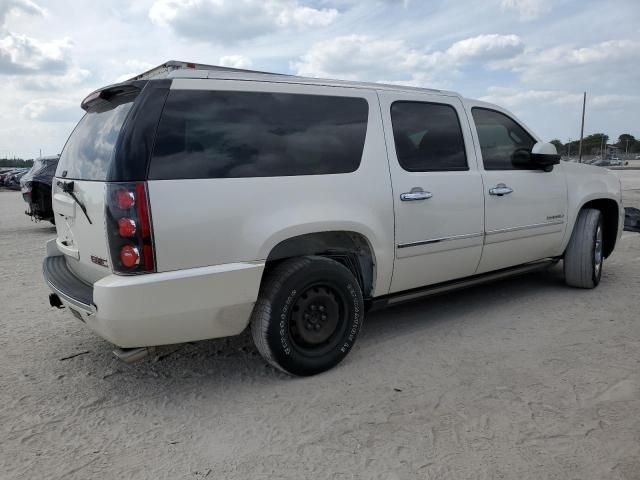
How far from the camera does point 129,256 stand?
2730 millimetres

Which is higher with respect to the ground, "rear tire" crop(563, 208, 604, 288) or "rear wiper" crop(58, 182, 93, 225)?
"rear wiper" crop(58, 182, 93, 225)

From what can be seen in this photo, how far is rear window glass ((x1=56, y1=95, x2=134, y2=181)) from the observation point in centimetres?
296

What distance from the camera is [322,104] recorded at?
3455 mm

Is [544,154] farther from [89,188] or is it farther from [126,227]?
[89,188]

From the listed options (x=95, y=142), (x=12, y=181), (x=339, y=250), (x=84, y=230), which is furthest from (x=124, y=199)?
(x=12, y=181)

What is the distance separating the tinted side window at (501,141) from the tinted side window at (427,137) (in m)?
0.30

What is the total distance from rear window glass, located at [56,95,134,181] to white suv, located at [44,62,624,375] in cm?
2

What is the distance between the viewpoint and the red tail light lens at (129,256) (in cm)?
272

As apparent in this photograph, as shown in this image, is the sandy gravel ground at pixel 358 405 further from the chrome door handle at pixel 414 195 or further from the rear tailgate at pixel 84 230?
the chrome door handle at pixel 414 195

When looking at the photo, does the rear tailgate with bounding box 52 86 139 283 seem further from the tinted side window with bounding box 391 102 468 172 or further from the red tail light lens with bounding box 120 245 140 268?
the tinted side window with bounding box 391 102 468 172

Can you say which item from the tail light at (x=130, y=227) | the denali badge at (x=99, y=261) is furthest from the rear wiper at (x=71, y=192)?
the tail light at (x=130, y=227)

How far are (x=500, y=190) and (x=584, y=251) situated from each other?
148 centimetres

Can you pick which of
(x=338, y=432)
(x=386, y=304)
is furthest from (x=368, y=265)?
(x=338, y=432)

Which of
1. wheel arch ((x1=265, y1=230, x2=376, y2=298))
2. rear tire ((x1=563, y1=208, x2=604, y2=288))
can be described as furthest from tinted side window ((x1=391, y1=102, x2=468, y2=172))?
rear tire ((x1=563, y1=208, x2=604, y2=288))
